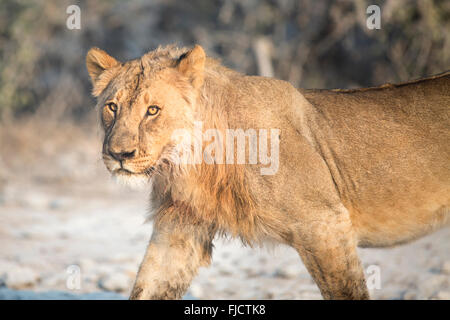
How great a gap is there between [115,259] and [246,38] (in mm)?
5989

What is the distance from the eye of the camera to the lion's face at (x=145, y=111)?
293 centimetres

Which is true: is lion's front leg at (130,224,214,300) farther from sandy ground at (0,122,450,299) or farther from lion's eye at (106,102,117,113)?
lion's eye at (106,102,117,113)

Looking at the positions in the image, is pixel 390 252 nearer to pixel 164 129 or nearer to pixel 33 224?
pixel 164 129

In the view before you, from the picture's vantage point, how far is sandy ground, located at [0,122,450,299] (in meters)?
4.46

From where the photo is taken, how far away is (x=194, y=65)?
10.2 feet

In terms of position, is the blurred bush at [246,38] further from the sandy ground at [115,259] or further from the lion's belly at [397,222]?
the lion's belly at [397,222]

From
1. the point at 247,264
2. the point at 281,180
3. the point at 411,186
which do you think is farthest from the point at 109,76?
the point at 247,264

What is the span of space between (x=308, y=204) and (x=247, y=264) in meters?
2.47

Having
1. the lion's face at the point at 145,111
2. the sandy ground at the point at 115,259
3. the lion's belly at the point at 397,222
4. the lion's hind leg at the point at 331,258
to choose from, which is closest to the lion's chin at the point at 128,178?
the lion's face at the point at 145,111

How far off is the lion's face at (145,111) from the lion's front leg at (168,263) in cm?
51

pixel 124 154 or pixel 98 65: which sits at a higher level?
pixel 98 65

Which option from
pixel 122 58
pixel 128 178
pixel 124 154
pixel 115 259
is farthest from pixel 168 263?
pixel 122 58

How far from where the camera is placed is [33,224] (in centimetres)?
661

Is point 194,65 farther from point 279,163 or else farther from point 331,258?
point 331,258
